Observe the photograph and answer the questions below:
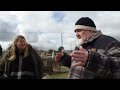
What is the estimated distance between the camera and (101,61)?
2.42 m

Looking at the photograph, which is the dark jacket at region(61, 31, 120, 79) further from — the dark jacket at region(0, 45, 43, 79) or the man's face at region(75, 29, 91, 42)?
the dark jacket at region(0, 45, 43, 79)

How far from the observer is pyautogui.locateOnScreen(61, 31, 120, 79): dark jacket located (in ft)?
7.94

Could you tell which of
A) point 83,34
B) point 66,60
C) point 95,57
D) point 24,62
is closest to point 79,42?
point 83,34

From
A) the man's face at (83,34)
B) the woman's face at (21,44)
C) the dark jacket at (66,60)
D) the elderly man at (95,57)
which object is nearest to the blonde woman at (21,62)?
the woman's face at (21,44)

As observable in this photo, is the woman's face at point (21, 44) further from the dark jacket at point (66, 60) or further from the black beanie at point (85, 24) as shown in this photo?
the black beanie at point (85, 24)

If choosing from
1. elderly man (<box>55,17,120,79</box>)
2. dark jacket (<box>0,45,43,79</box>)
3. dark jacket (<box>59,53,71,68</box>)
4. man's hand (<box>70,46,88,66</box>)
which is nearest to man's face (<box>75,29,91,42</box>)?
elderly man (<box>55,17,120,79</box>)

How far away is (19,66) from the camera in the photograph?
2723 millimetres

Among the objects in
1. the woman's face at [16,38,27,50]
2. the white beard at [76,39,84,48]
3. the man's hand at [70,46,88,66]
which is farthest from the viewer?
the woman's face at [16,38,27,50]

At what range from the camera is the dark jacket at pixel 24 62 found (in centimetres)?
272
